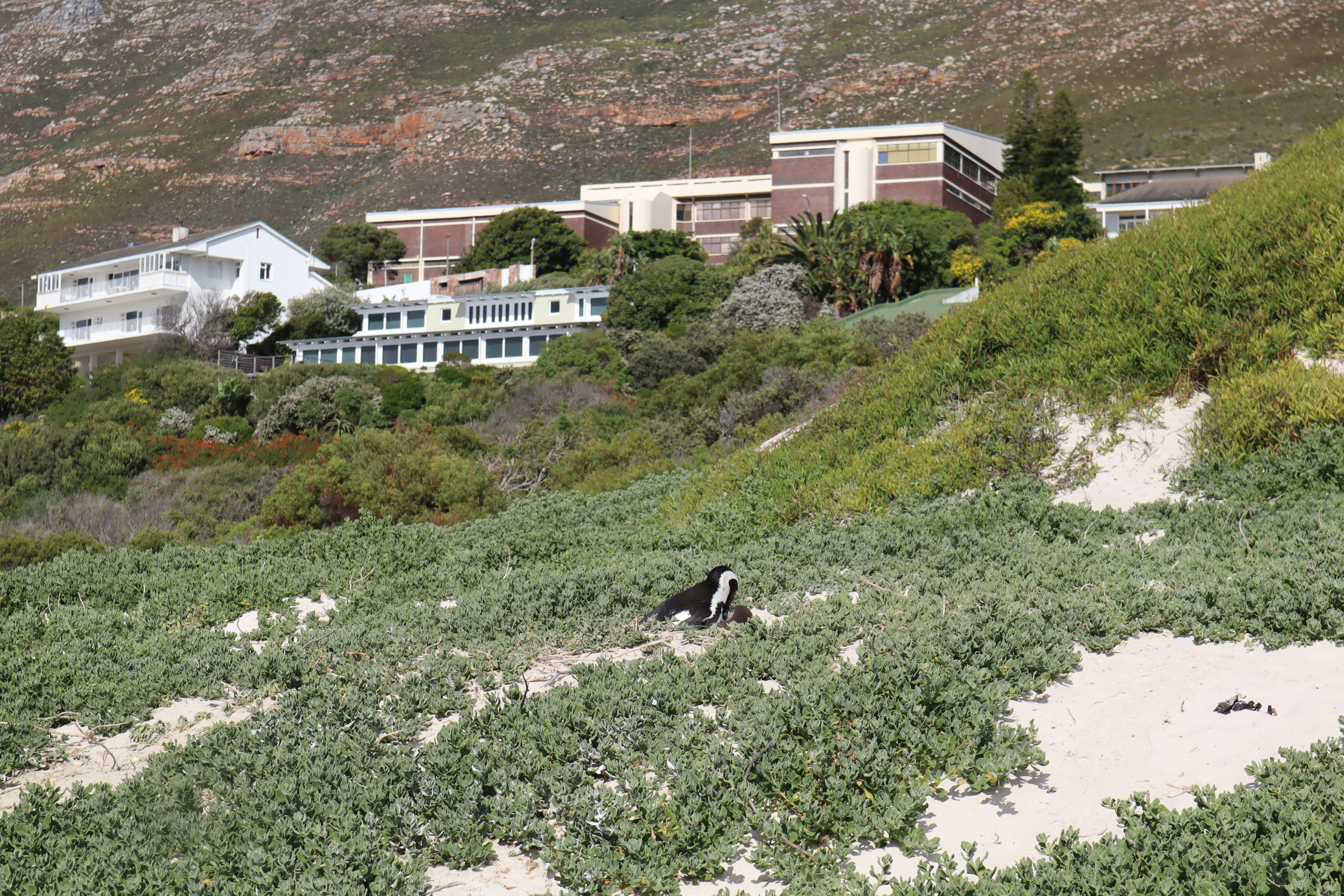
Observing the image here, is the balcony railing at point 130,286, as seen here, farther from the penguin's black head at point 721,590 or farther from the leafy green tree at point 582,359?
the penguin's black head at point 721,590

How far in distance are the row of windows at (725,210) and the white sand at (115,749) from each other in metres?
70.0

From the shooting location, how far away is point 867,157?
6512 centimetres

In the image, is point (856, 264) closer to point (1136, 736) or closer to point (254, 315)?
point (254, 315)

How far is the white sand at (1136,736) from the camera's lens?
4.54 meters

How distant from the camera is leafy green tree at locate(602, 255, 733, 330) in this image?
164 feet

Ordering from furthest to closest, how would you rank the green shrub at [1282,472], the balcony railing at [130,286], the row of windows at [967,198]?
the row of windows at [967,198], the balcony railing at [130,286], the green shrub at [1282,472]

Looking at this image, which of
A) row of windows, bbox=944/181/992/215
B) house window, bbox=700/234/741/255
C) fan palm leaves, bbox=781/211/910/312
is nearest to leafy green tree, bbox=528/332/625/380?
fan palm leaves, bbox=781/211/910/312

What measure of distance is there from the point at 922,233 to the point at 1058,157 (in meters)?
11.5

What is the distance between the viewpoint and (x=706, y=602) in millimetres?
7051

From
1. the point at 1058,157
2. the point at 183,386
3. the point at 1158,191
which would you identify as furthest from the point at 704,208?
the point at 183,386

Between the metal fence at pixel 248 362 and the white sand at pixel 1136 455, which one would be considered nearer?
the white sand at pixel 1136 455

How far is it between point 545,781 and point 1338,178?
10.8m

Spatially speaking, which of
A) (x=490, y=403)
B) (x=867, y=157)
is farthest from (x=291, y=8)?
(x=490, y=403)

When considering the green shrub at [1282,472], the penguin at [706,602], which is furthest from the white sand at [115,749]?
the green shrub at [1282,472]
